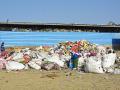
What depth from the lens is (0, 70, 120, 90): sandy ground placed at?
466 inches

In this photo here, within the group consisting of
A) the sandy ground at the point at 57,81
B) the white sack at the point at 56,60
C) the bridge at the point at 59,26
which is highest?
the bridge at the point at 59,26

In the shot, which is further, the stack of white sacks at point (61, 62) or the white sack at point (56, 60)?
the white sack at point (56, 60)

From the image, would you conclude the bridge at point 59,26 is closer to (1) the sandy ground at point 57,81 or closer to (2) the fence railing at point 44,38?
(2) the fence railing at point 44,38

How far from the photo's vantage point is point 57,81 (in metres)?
13.1

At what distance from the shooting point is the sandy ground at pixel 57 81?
11832mm

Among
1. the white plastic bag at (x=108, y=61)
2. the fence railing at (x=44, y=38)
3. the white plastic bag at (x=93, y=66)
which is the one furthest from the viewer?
the fence railing at (x=44, y=38)

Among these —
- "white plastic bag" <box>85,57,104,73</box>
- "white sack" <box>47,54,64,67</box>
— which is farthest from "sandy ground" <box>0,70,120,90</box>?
"white sack" <box>47,54,64,67</box>

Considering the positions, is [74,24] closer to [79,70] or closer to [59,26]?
[59,26]

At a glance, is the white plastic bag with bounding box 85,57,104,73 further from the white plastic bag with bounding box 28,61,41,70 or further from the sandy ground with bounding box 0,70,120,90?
the white plastic bag with bounding box 28,61,41,70

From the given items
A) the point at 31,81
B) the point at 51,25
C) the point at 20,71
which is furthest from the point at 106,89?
the point at 51,25

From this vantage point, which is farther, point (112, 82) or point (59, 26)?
point (59, 26)

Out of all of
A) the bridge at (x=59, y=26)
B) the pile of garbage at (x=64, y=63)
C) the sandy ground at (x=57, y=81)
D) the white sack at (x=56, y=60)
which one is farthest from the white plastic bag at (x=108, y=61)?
the bridge at (x=59, y=26)

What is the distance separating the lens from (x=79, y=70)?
653 inches

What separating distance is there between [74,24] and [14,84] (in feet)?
102
